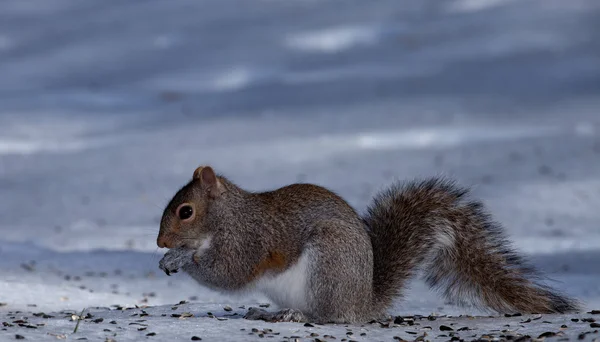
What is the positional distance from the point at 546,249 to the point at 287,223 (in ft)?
9.29

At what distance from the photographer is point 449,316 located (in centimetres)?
476

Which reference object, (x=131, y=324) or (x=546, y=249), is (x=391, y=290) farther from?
(x=546, y=249)

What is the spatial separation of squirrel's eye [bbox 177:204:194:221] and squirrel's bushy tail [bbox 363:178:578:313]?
0.80 meters

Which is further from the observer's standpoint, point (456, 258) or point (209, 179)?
point (456, 258)

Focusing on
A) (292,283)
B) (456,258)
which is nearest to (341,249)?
(292,283)

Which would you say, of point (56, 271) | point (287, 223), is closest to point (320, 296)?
point (287, 223)

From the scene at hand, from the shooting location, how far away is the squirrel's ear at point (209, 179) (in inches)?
174

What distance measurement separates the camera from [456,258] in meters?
4.57

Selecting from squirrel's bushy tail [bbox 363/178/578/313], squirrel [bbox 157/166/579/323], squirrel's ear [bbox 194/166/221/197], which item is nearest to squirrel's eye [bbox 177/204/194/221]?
squirrel [bbox 157/166/579/323]

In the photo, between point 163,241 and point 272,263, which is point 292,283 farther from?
point 163,241

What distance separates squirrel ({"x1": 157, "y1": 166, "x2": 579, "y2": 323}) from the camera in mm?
4258

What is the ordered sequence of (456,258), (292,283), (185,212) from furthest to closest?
(456,258), (185,212), (292,283)

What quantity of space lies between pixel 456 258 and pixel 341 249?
59 centimetres

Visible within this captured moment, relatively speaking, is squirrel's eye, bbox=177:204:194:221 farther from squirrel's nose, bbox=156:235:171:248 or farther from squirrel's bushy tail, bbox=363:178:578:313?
squirrel's bushy tail, bbox=363:178:578:313
